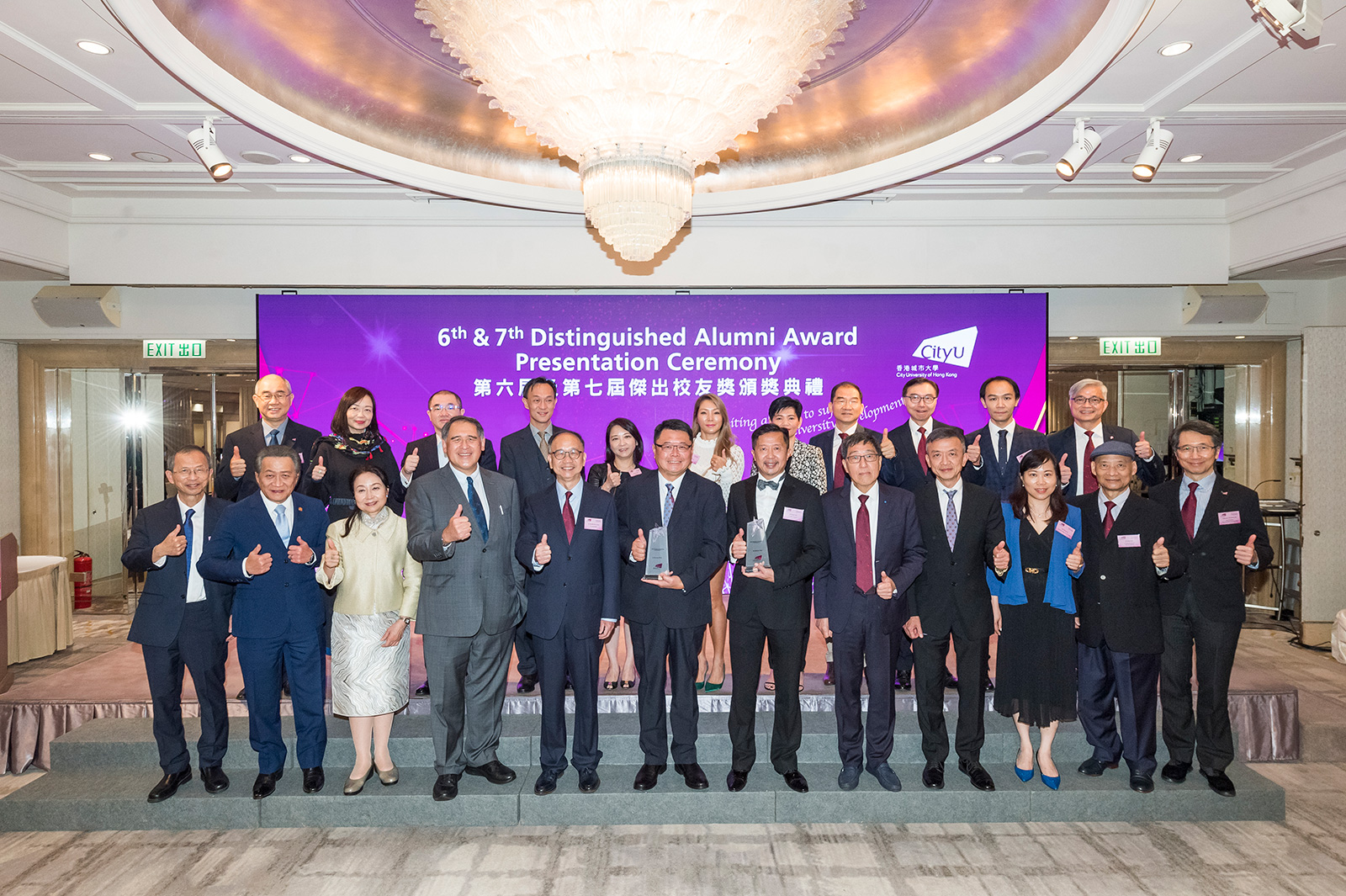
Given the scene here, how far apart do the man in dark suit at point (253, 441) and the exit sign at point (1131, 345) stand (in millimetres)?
6653

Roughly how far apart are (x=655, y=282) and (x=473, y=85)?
2.58 metres

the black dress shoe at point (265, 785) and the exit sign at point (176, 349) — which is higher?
the exit sign at point (176, 349)

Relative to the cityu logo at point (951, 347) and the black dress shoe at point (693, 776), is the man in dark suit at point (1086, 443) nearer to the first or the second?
the cityu logo at point (951, 347)

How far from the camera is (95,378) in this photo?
759 cm

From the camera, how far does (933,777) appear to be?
3.79 meters

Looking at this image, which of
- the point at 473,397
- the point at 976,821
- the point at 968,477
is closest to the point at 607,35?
the point at 968,477

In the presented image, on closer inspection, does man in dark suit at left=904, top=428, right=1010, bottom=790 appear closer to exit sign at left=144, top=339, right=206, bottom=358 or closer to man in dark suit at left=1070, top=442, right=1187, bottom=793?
man in dark suit at left=1070, top=442, right=1187, bottom=793

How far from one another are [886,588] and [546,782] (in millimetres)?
1880

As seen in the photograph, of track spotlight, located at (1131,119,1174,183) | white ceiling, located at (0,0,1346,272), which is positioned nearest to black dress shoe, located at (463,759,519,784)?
white ceiling, located at (0,0,1346,272)

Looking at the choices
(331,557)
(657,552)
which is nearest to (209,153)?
(331,557)

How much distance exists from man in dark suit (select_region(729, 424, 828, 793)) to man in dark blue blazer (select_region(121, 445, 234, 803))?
8.14 ft

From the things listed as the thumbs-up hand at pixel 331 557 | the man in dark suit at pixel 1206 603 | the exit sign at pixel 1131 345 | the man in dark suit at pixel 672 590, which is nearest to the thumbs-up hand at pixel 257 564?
the thumbs-up hand at pixel 331 557

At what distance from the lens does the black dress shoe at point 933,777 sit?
3773 mm

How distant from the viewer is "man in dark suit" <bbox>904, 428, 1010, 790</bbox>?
3672 mm
